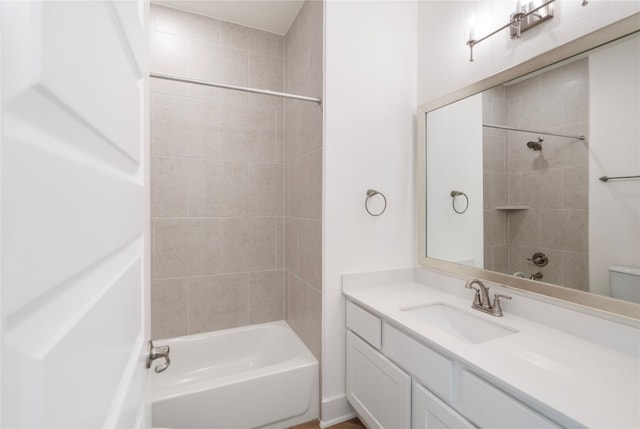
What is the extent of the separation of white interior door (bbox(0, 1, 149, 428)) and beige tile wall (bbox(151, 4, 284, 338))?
1465mm

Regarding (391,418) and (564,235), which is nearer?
(564,235)

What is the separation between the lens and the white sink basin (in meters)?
1.26

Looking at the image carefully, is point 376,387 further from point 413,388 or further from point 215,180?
point 215,180

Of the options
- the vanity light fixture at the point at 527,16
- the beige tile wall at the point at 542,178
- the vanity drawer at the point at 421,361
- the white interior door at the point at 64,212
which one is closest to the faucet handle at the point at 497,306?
the beige tile wall at the point at 542,178

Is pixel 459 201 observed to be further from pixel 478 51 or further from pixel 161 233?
pixel 161 233

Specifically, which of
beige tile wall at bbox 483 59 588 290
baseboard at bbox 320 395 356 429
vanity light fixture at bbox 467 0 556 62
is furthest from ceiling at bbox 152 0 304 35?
baseboard at bbox 320 395 356 429

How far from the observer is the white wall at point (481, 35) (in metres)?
1.08

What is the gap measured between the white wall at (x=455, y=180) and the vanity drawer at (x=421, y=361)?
611 millimetres

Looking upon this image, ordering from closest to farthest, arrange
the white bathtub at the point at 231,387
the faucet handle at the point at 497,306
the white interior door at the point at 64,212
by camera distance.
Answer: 1. the white interior door at the point at 64,212
2. the faucet handle at the point at 497,306
3. the white bathtub at the point at 231,387

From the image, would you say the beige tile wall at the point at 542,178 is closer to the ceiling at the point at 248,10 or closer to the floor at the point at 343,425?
the floor at the point at 343,425

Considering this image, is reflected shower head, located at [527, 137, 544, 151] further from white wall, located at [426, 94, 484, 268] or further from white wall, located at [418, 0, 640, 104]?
white wall, located at [418, 0, 640, 104]

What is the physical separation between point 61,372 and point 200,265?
79.5 inches

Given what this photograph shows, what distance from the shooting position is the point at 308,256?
1.87 meters

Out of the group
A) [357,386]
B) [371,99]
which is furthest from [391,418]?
[371,99]
